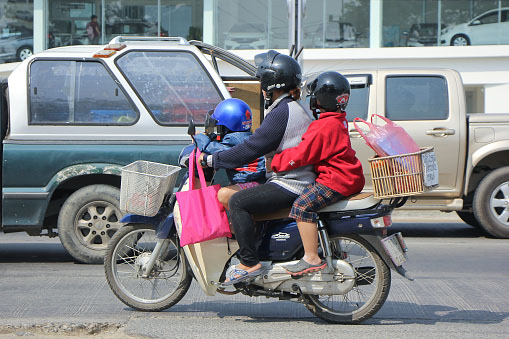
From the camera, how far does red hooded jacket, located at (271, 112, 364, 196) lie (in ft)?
17.5

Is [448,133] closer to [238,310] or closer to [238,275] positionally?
[238,310]

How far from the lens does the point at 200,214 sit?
542 centimetres

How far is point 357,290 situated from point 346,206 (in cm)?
59

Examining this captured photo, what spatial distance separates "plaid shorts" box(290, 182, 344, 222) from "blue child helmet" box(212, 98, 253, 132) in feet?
2.07

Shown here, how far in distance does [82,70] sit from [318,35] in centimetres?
1722

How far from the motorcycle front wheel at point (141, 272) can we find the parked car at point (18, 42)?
2089cm

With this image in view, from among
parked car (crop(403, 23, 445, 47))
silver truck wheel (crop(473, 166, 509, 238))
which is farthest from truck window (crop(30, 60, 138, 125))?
parked car (crop(403, 23, 445, 47))

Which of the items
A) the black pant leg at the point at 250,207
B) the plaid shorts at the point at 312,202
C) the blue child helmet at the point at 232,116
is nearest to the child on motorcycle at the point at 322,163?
the plaid shorts at the point at 312,202

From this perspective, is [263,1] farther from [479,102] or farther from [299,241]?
[299,241]

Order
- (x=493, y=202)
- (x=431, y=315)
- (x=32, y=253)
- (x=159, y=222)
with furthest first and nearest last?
(x=493, y=202), (x=32, y=253), (x=431, y=315), (x=159, y=222)

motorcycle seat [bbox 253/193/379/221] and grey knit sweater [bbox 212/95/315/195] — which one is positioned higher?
grey knit sweater [bbox 212/95/315/195]

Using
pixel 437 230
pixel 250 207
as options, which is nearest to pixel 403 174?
pixel 250 207

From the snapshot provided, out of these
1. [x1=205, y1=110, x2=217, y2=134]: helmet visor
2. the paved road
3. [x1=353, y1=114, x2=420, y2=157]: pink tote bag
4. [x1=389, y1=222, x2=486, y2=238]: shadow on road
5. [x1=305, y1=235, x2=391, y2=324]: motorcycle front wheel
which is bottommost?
[x1=389, y1=222, x2=486, y2=238]: shadow on road

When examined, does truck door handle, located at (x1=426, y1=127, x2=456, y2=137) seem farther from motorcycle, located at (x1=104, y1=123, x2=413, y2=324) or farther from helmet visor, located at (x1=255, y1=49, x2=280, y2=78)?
helmet visor, located at (x1=255, y1=49, x2=280, y2=78)
